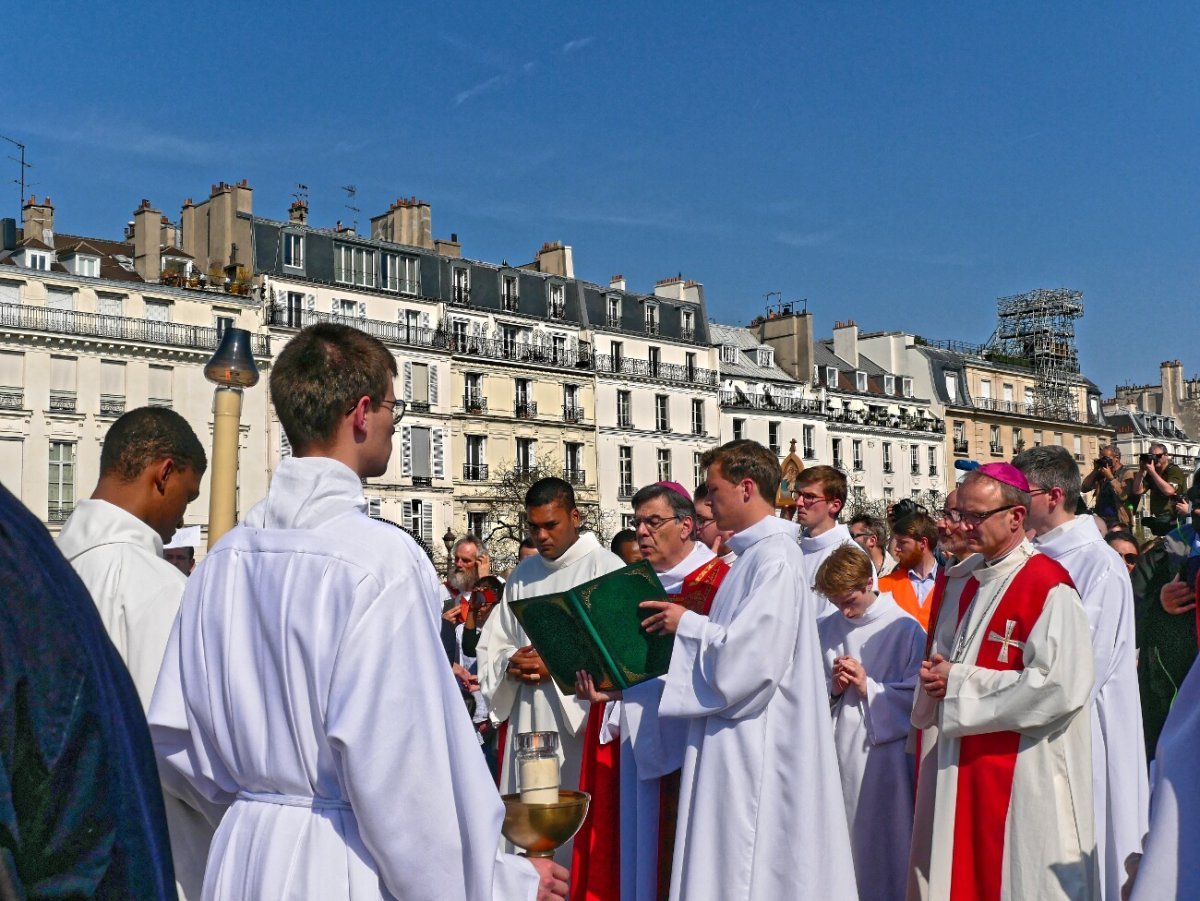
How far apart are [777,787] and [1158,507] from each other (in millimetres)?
6565

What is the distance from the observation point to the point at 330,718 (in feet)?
9.44

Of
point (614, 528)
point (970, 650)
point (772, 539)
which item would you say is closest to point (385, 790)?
point (772, 539)

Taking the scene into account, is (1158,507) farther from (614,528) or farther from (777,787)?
(614,528)

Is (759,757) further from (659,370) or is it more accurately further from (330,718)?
(659,370)

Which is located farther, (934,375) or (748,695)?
(934,375)

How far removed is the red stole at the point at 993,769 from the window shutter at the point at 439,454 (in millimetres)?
49082

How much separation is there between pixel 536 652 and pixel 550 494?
3.13 feet

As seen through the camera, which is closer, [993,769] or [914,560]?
[993,769]

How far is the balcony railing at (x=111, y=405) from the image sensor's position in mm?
47250

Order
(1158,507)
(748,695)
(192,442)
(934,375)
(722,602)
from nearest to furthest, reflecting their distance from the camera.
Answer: (192,442), (748,695), (722,602), (1158,507), (934,375)

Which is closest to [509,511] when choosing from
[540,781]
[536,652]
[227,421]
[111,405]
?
[111,405]

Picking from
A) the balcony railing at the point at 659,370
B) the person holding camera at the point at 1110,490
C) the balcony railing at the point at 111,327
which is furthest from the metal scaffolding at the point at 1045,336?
the person holding camera at the point at 1110,490

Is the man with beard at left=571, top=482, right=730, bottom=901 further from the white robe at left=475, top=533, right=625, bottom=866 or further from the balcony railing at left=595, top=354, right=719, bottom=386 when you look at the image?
the balcony railing at left=595, top=354, right=719, bottom=386

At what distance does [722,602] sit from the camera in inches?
239
